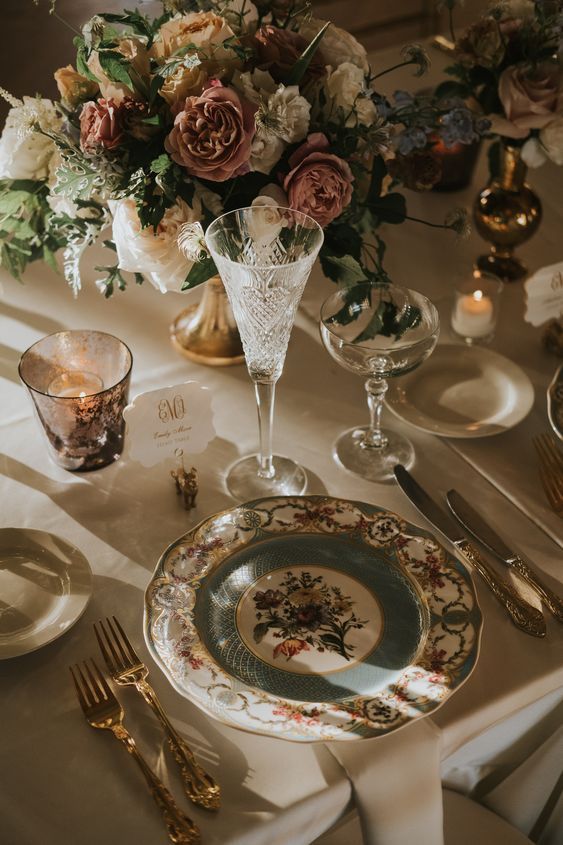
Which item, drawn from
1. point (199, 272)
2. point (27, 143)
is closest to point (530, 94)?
point (199, 272)

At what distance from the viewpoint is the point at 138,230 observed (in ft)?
3.51

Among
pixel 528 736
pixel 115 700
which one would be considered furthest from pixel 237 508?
pixel 528 736

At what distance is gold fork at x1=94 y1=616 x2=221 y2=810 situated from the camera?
0.79 metres

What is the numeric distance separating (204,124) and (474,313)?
60cm

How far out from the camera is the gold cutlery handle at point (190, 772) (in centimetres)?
78

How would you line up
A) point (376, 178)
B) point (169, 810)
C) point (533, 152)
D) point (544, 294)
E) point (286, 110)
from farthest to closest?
point (533, 152)
point (544, 294)
point (376, 178)
point (286, 110)
point (169, 810)

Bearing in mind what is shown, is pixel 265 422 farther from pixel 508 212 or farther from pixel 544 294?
pixel 508 212

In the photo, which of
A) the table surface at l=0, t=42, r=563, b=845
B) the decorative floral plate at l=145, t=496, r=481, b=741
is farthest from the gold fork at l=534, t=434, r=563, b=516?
the decorative floral plate at l=145, t=496, r=481, b=741

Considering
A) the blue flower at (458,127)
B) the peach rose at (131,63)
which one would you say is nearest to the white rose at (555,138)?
the blue flower at (458,127)

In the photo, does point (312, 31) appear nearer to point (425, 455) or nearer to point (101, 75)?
point (101, 75)

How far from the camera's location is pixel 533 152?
56.1 inches

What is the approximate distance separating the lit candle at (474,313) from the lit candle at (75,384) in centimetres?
60

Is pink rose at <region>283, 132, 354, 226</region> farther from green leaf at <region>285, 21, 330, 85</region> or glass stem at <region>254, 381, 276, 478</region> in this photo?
glass stem at <region>254, 381, 276, 478</region>

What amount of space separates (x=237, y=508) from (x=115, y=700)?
0.27 meters
